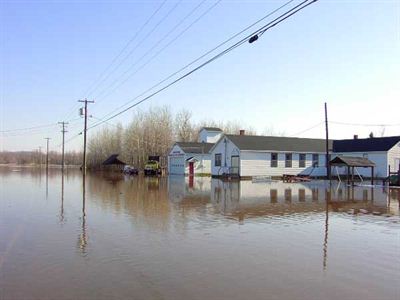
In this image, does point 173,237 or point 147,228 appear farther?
→ point 147,228

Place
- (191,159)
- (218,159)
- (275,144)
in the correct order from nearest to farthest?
(275,144) < (218,159) < (191,159)

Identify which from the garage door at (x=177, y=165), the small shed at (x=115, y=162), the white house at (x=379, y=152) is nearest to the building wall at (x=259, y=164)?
the white house at (x=379, y=152)

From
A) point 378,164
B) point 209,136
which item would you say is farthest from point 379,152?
point 209,136

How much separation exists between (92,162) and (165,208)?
89755 mm

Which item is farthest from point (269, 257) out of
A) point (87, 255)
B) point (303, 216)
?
point (303, 216)

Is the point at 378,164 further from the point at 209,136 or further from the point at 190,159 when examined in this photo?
the point at 209,136

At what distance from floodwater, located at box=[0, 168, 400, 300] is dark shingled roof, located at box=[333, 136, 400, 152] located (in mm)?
34574

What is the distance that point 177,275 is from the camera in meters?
7.32

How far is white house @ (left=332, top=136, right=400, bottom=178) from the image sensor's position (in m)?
47.3

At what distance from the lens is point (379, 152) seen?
4791 centimetres

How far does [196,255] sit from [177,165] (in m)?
53.0

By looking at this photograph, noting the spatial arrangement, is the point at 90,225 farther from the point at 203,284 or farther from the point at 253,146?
the point at 253,146

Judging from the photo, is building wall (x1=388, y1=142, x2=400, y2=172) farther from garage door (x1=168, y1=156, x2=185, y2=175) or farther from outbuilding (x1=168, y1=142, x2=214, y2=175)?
garage door (x1=168, y1=156, x2=185, y2=175)

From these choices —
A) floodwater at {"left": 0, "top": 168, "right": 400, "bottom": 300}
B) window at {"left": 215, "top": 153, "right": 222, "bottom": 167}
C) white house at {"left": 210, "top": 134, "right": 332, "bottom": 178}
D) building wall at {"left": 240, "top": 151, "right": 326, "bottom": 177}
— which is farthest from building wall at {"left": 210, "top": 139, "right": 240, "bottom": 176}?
floodwater at {"left": 0, "top": 168, "right": 400, "bottom": 300}
